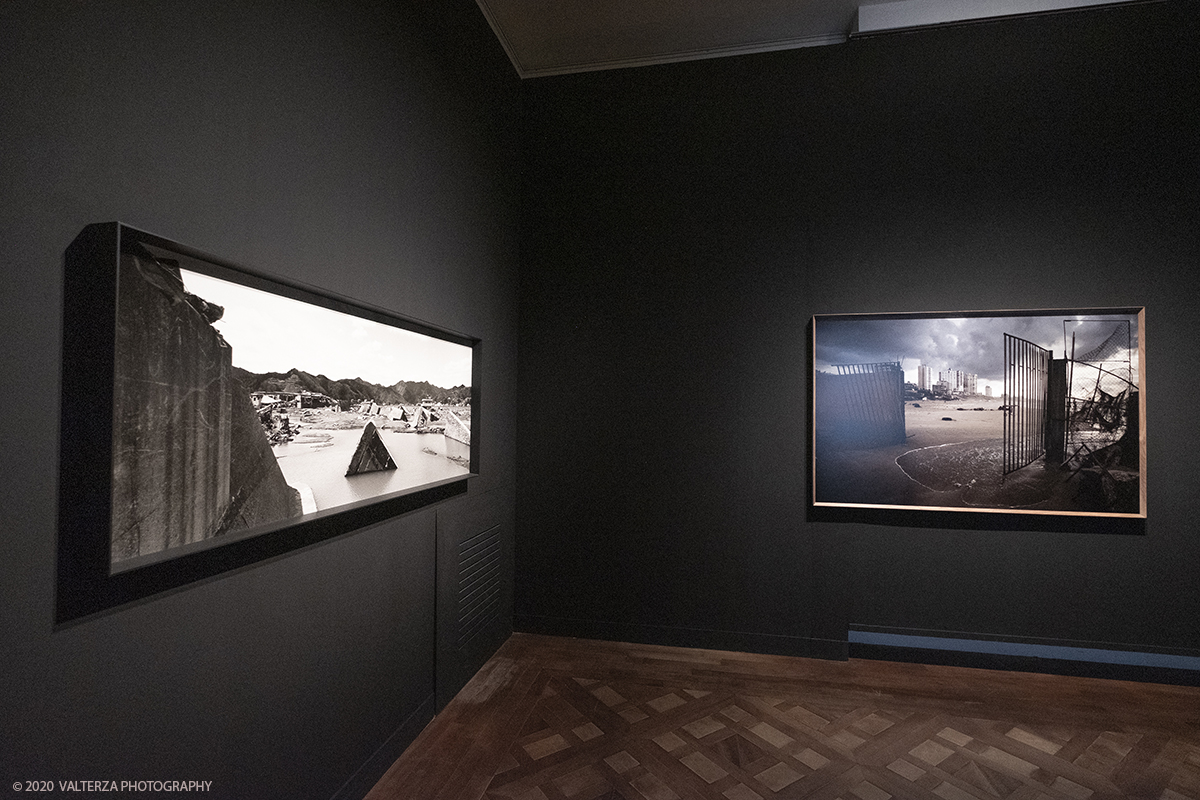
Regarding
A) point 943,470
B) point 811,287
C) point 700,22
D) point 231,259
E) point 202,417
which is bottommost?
point 943,470

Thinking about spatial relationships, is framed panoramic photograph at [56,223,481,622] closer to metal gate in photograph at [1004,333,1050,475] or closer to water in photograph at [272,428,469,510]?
water in photograph at [272,428,469,510]

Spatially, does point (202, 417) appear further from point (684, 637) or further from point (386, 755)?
point (684, 637)

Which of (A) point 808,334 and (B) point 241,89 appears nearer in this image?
(B) point 241,89

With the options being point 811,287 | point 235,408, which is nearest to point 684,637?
point 811,287

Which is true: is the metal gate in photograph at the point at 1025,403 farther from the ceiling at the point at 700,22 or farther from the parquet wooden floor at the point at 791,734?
the ceiling at the point at 700,22

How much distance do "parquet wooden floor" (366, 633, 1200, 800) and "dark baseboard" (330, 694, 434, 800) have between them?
0.14ft

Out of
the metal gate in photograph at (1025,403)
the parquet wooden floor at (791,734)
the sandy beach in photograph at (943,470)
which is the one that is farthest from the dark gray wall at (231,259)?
the metal gate in photograph at (1025,403)

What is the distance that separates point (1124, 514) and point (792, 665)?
1799mm

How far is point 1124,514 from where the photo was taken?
8.84ft

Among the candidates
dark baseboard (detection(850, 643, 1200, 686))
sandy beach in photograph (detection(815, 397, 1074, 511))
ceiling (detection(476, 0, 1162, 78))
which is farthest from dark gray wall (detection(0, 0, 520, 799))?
dark baseboard (detection(850, 643, 1200, 686))

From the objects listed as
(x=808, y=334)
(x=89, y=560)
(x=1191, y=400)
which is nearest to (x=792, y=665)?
(x=808, y=334)

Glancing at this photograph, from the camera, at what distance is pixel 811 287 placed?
9.93 feet

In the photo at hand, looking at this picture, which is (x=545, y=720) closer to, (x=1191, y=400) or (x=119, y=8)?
(x=119, y=8)

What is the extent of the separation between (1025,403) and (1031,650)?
128cm
